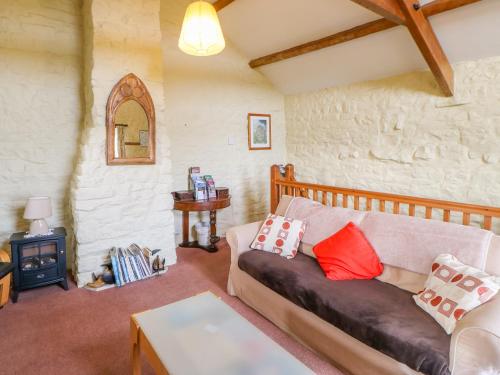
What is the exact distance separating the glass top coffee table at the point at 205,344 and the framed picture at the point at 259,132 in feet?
10.2

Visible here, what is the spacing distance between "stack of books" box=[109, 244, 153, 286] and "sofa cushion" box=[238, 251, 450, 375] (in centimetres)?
120

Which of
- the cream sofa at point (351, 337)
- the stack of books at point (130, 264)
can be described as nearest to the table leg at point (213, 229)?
the stack of books at point (130, 264)

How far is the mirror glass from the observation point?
9.73ft

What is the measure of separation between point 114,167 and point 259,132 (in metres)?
2.29

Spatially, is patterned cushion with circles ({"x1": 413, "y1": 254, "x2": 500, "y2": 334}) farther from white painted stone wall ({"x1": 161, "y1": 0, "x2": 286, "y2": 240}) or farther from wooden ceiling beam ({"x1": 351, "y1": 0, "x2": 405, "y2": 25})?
white painted stone wall ({"x1": 161, "y1": 0, "x2": 286, "y2": 240})

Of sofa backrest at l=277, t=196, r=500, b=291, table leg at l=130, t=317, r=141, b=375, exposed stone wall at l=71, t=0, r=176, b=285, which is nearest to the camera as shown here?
table leg at l=130, t=317, r=141, b=375

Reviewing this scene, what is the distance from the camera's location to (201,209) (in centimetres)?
362

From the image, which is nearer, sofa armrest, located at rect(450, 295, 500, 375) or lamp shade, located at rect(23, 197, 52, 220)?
sofa armrest, located at rect(450, 295, 500, 375)

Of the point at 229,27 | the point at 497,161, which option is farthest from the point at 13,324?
the point at 497,161

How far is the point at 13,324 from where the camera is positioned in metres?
2.29

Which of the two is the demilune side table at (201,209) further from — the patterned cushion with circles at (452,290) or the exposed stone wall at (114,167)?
the patterned cushion with circles at (452,290)

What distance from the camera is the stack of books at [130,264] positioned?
114 inches

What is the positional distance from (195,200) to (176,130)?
921 mm

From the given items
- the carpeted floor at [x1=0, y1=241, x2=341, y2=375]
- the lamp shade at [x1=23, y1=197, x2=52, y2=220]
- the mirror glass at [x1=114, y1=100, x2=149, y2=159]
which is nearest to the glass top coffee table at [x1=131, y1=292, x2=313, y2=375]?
the carpeted floor at [x1=0, y1=241, x2=341, y2=375]
